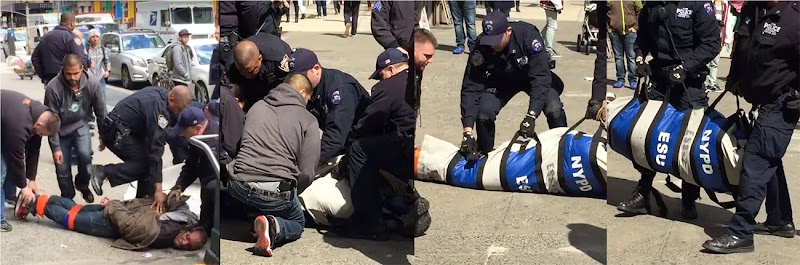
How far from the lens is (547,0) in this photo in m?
3.76

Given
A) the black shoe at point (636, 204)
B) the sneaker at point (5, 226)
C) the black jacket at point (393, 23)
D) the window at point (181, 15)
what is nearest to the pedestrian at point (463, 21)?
the black jacket at point (393, 23)

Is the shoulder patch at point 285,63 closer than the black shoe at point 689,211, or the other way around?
the shoulder patch at point 285,63

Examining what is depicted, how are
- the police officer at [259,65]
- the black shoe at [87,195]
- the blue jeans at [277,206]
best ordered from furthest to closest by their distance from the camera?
the blue jeans at [277,206]
the police officer at [259,65]
the black shoe at [87,195]

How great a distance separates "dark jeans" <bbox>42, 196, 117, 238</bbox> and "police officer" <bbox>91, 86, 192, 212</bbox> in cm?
8

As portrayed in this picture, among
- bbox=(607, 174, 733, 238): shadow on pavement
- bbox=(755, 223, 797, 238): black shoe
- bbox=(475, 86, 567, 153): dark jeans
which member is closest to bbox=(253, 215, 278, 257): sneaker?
bbox=(475, 86, 567, 153): dark jeans

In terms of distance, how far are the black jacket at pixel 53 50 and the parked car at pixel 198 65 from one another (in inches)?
11.1

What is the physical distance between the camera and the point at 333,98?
4.35 metres

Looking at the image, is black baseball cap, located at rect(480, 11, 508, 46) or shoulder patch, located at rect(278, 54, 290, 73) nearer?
black baseball cap, located at rect(480, 11, 508, 46)

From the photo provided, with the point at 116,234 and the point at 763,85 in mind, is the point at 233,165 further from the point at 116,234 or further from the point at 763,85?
the point at 763,85

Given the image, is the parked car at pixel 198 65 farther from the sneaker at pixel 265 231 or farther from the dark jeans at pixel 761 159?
the dark jeans at pixel 761 159

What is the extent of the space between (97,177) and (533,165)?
66.6 inches

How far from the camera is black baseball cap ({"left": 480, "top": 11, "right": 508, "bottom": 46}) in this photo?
12.8 ft

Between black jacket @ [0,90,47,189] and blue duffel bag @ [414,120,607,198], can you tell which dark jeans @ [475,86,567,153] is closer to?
blue duffel bag @ [414,120,607,198]

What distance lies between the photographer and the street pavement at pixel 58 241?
3.90 m
